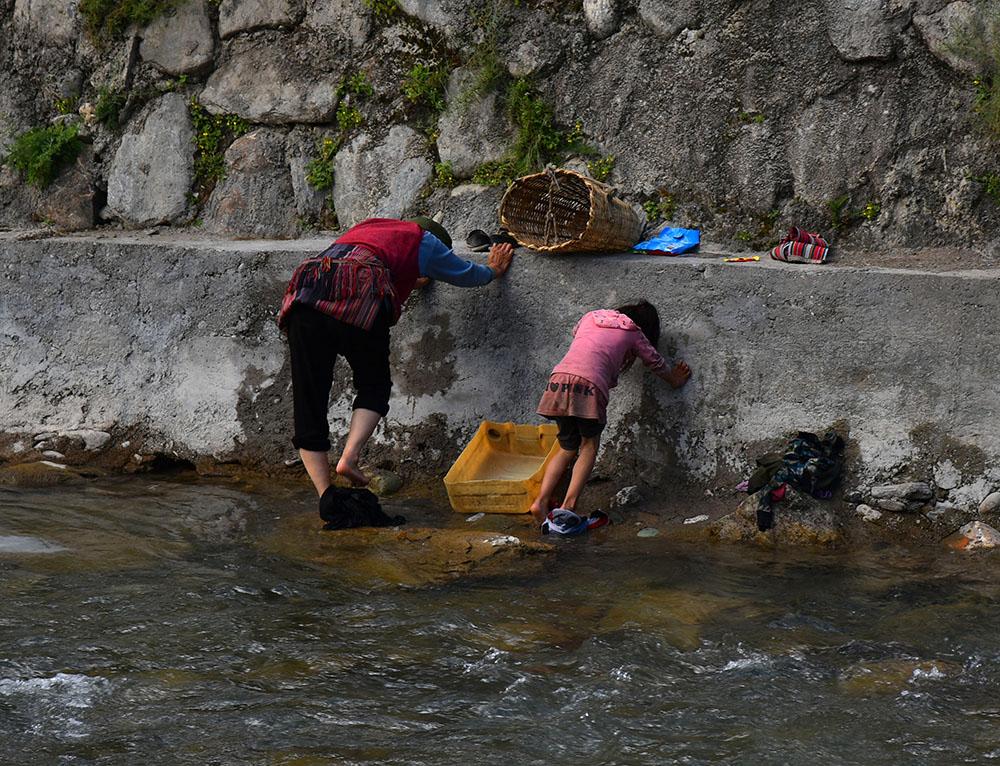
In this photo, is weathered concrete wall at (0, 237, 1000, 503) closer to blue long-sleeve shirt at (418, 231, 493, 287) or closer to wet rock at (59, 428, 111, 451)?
wet rock at (59, 428, 111, 451)

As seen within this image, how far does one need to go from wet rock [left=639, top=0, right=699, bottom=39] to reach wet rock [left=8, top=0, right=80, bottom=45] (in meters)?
3.93

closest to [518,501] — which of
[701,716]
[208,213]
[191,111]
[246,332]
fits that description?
[246,332]

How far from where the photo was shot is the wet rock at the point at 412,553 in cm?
514

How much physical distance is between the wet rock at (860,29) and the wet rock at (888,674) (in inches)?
140

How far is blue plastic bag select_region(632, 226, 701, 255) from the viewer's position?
632 centimetres

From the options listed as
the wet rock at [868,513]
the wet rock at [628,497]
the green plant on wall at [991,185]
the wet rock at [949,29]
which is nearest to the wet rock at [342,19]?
the wet rock at [949,29]

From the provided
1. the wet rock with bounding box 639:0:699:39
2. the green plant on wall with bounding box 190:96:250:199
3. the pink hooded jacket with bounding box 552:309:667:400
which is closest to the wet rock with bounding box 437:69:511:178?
the wet rock with bounding box 639:0:699:39

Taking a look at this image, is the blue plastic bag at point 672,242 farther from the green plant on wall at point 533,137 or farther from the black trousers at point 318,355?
the black trousers at point 318,355

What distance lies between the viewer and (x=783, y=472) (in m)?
5.60

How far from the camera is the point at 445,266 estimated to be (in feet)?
19.7

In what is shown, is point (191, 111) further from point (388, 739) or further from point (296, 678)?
point (388, 739)

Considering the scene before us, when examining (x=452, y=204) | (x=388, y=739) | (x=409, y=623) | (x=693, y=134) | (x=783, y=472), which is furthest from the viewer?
(x=452, y=204)

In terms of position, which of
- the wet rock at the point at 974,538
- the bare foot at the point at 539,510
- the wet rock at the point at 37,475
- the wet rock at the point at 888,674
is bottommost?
the wet rock at the point at 37,475

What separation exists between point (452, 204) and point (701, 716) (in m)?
4.23
